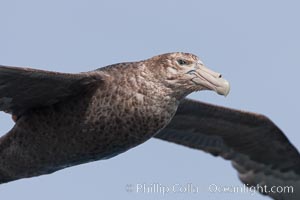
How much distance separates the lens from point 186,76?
34.2 feet

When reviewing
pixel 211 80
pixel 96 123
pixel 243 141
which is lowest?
pixel 243 141

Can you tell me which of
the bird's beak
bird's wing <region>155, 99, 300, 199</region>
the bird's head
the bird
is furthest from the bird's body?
bird's wing <region>155, 99, 300, 199</region>

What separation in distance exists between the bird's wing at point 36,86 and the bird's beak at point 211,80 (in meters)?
1.15

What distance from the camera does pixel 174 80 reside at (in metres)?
10.4

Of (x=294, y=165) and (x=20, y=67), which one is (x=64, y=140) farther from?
(x=294, y=165)

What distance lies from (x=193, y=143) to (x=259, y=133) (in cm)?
100

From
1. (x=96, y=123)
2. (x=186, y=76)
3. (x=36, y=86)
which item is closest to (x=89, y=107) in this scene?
(x=96, y=123)

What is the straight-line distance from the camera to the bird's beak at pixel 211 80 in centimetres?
1023

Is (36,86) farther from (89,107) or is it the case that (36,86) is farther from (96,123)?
(96,123)

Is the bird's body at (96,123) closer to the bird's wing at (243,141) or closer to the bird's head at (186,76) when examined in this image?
the bird's head at (186,76)

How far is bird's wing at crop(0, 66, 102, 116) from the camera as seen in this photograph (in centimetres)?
1038

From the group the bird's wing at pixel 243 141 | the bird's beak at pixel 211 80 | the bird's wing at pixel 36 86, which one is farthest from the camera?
the bird's wing at pixel 243 141

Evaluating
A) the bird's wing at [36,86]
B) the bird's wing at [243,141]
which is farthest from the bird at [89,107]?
the bird's wing at [243,141]

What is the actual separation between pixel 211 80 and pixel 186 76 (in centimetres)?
29
